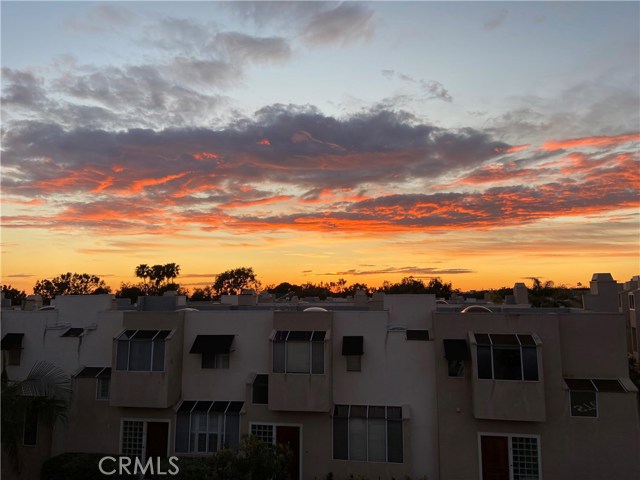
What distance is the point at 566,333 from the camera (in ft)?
65.9

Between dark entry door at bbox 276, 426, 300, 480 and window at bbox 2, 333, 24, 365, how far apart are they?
45.7 ft

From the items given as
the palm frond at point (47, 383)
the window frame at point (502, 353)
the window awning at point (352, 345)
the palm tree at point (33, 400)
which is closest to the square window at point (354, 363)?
the window awning at point (352, 345)

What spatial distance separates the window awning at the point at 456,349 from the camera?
2012cm

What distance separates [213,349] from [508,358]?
42.6ft

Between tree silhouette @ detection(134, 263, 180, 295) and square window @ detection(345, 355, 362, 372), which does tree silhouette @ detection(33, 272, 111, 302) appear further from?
square window @ detection(345, 355, 362, 372)

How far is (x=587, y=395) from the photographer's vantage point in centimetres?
1909

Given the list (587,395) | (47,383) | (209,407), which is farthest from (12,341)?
(587,395)

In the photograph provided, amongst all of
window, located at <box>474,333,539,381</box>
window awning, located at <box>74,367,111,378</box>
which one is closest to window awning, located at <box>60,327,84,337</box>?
window awning, located at <box>74,367,111,378</box>

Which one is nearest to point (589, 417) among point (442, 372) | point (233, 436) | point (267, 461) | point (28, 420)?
point (442, 372)

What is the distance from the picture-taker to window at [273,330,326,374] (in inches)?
824

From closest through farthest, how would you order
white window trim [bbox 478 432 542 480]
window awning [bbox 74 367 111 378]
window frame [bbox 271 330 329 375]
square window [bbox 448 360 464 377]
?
white window trim [bbox 478 432 542 480] → square window [bbox 448 360 464 377] → window frame [bbox 271 330 329 375] → window awning [bbox 74 367 111 378]

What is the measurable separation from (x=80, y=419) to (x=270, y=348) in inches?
387

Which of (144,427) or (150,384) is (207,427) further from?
(150,384)

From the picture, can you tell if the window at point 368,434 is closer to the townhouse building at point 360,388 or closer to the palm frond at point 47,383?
the townhouse building at point 360,388
